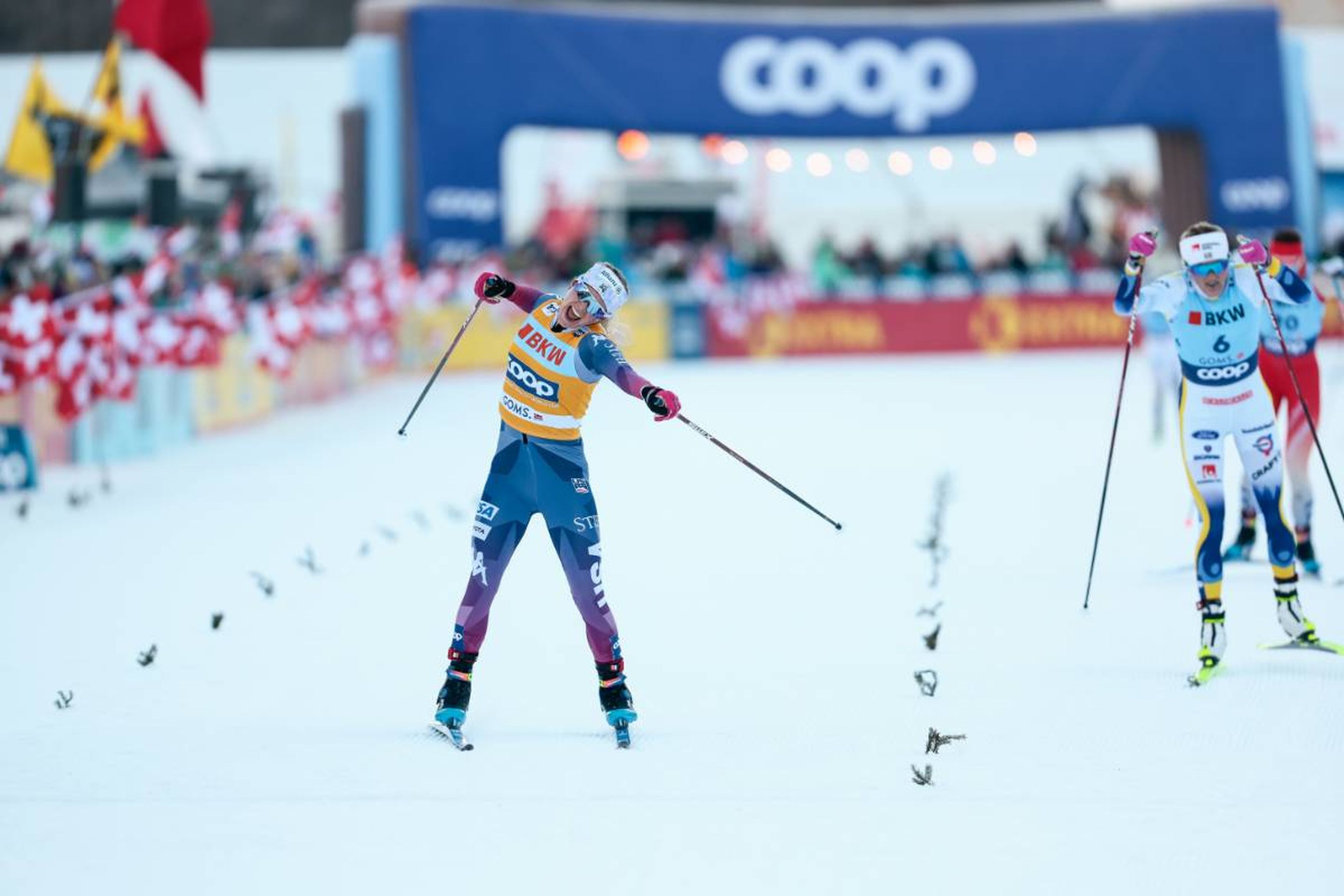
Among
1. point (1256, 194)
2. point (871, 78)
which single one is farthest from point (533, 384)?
point (1256, 194)

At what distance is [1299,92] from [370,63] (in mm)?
17564

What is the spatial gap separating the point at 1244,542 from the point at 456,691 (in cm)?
598

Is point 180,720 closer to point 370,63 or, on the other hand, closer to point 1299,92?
point 370,63

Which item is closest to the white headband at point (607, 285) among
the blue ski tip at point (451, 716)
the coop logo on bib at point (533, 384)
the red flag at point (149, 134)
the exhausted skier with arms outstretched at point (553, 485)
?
the exhausted skier with arms outstretched at point (553, 485)

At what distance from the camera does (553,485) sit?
22.4 ft

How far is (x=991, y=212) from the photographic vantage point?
3872 cm

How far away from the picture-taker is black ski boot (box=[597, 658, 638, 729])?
6746mm

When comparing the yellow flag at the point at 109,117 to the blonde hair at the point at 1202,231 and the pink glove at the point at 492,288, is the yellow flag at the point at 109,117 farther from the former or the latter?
the blonde hair at the point at 1202,231

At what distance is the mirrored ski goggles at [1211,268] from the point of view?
784cm

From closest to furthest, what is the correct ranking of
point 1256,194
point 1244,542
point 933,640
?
point 933,640 → point 1244,542 → point 1256,194

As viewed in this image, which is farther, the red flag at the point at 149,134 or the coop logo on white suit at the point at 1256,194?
the coop logo on white suit at the point at 1256,194

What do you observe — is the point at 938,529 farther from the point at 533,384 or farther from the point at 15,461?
the point at 15,461

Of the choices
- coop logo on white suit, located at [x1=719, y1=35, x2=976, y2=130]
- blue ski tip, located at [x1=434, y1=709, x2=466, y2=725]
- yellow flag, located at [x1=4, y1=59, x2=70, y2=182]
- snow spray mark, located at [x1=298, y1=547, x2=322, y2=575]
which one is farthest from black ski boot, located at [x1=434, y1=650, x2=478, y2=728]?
Result: coop logo on white suit, located at [x1=719, y1=35, x2=976, y2=130]

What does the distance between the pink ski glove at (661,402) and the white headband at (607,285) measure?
547 mm
